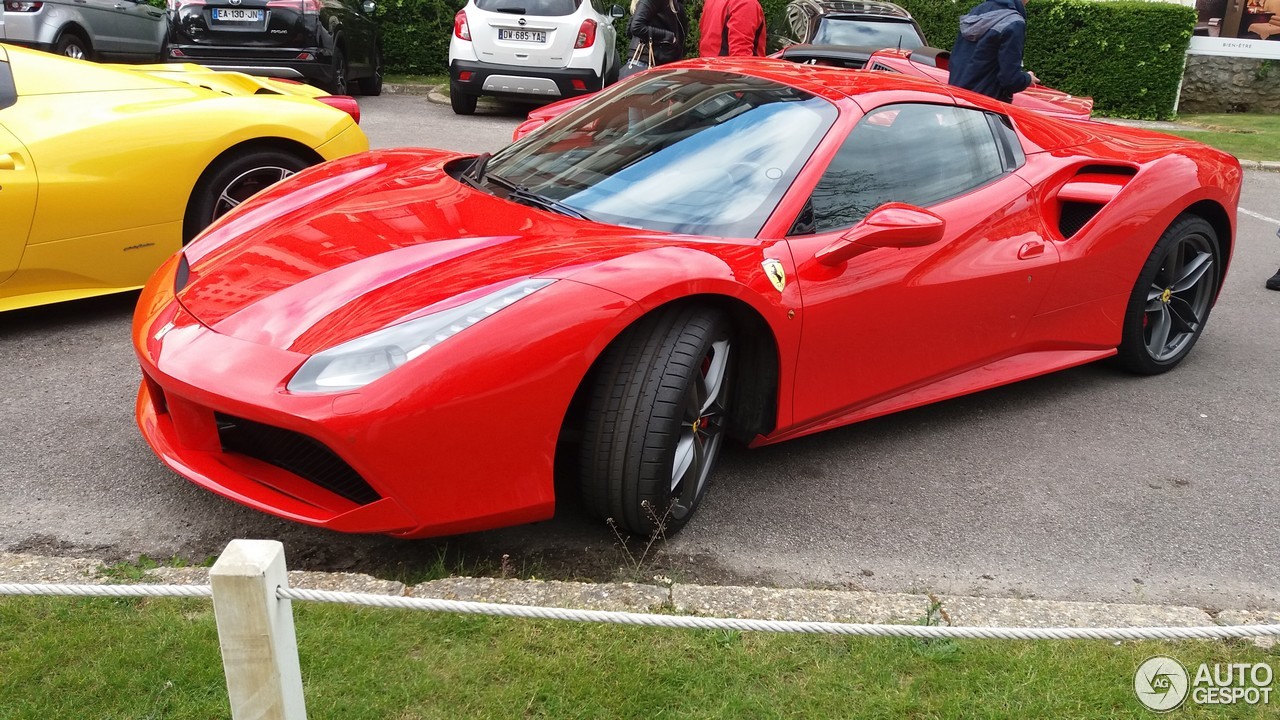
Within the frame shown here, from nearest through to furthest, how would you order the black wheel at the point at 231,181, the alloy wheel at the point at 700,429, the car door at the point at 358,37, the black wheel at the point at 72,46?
the alloy wheel at the point at 700,429
the black wheel at the point at 231,181
the black wheel at the point at 72,46
the car door at the point at 358,37

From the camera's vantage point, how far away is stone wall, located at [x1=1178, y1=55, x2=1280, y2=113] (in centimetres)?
1560

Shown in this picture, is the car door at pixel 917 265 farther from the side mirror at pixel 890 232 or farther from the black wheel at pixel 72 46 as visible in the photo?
the black wheel at pixel 72 46

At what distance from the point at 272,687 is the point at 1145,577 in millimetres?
2525

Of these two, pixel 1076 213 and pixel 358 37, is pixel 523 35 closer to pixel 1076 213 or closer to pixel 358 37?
pixel 358 37

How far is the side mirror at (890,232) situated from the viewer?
3.13 meters

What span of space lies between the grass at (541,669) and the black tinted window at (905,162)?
1417 millimetres

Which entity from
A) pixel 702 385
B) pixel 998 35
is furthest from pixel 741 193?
pixel 998 35

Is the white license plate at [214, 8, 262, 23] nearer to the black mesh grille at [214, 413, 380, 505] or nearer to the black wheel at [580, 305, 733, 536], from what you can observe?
the black mesh grille at [214, 413, 380, 505]

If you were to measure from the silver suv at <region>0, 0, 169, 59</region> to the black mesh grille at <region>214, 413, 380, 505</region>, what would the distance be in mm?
8481

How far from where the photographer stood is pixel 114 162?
172 inches

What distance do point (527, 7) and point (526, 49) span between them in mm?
423

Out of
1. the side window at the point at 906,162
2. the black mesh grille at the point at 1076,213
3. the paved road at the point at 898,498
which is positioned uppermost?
the side window at the point at 906,162

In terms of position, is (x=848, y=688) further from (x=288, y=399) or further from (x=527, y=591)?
(x=288, y=399)

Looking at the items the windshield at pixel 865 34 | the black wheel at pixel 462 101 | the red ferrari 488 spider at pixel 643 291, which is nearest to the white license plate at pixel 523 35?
the black wheel at pixel 462 101
